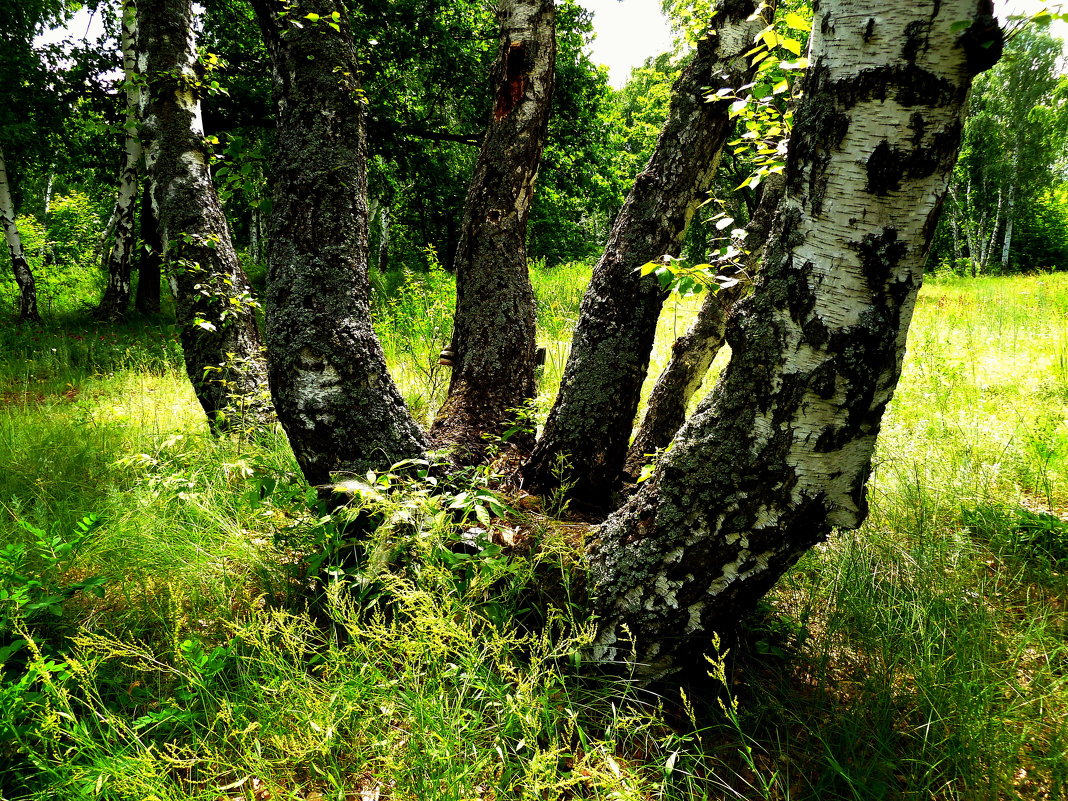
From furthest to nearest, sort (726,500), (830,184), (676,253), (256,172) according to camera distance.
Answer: (256,172)
(676,253)
(726,500)
(830,184)

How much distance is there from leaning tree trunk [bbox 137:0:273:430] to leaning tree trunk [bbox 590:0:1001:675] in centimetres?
289

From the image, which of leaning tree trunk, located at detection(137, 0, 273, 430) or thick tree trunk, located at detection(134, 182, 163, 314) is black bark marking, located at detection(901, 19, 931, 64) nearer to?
leaning tree trunk, located at detection(137, 0, 273, 430)

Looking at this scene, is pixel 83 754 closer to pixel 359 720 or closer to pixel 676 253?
pixel 359 720

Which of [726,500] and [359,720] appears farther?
[726,500]

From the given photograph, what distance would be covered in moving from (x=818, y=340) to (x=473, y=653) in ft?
4.09

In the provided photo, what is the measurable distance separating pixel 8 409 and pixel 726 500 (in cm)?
605

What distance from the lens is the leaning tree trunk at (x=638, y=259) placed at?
2.44 m

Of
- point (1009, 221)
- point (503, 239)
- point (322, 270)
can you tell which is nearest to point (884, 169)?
point (322, 270)

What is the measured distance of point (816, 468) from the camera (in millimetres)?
1512

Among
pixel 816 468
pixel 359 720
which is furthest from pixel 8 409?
pixel 816 468

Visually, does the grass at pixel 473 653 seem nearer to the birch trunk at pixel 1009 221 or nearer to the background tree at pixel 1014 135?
the background tree at pixel 1014 135

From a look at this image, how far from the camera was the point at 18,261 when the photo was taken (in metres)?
9.02

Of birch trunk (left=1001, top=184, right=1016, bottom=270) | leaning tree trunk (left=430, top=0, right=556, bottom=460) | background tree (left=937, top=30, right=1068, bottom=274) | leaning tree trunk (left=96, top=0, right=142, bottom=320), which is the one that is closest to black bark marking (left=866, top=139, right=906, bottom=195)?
leaning tree trunk (left=430, top=0, right=556, bottom=460)

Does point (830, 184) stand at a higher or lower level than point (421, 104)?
lower
